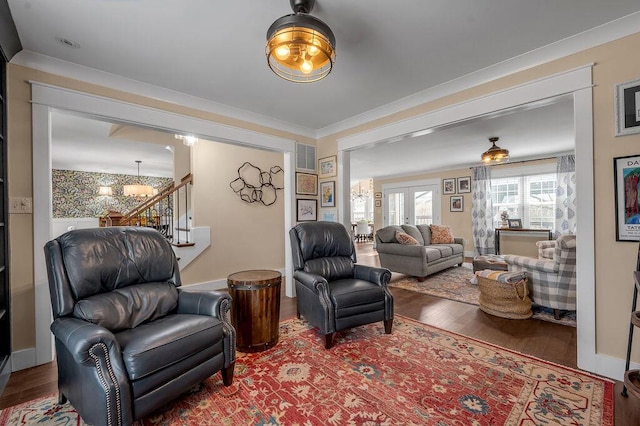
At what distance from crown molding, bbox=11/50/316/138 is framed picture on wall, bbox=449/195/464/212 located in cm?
586

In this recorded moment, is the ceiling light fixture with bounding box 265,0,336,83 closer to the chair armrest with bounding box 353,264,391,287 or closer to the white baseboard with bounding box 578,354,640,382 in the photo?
the chair armrest with bounding box 353,264,391,287

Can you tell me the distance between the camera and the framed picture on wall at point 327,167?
13.6ft

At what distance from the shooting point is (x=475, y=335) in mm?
2689

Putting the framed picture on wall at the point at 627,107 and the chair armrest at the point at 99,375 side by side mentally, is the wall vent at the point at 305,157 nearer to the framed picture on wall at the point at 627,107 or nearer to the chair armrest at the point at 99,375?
the chair armrest at the point at 99,375

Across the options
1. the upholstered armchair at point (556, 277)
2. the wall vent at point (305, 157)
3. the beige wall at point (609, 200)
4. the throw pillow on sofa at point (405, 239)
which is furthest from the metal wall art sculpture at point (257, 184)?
the beige wall at point (609, 200)

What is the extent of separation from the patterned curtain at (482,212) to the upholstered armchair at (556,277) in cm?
401

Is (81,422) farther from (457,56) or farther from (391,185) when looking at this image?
(391,185)

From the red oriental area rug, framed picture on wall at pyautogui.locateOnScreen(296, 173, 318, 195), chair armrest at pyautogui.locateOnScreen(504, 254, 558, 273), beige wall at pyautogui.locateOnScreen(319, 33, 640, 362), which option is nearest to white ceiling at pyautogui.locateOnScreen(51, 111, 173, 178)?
framed picture on wall at pyautogui.locateOnScreen(296, 173, 318, 195)

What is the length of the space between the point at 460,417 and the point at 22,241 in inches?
134

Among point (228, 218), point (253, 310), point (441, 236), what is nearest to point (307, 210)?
point (228, 218)

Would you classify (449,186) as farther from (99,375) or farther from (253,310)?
(99,375)

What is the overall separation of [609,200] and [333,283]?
2.26 metres

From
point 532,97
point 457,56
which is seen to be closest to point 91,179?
point 457,56

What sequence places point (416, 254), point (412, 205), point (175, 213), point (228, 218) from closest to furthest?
point (228, 218) < point (416, 254) < point (175, 213) < point (412, 205)
